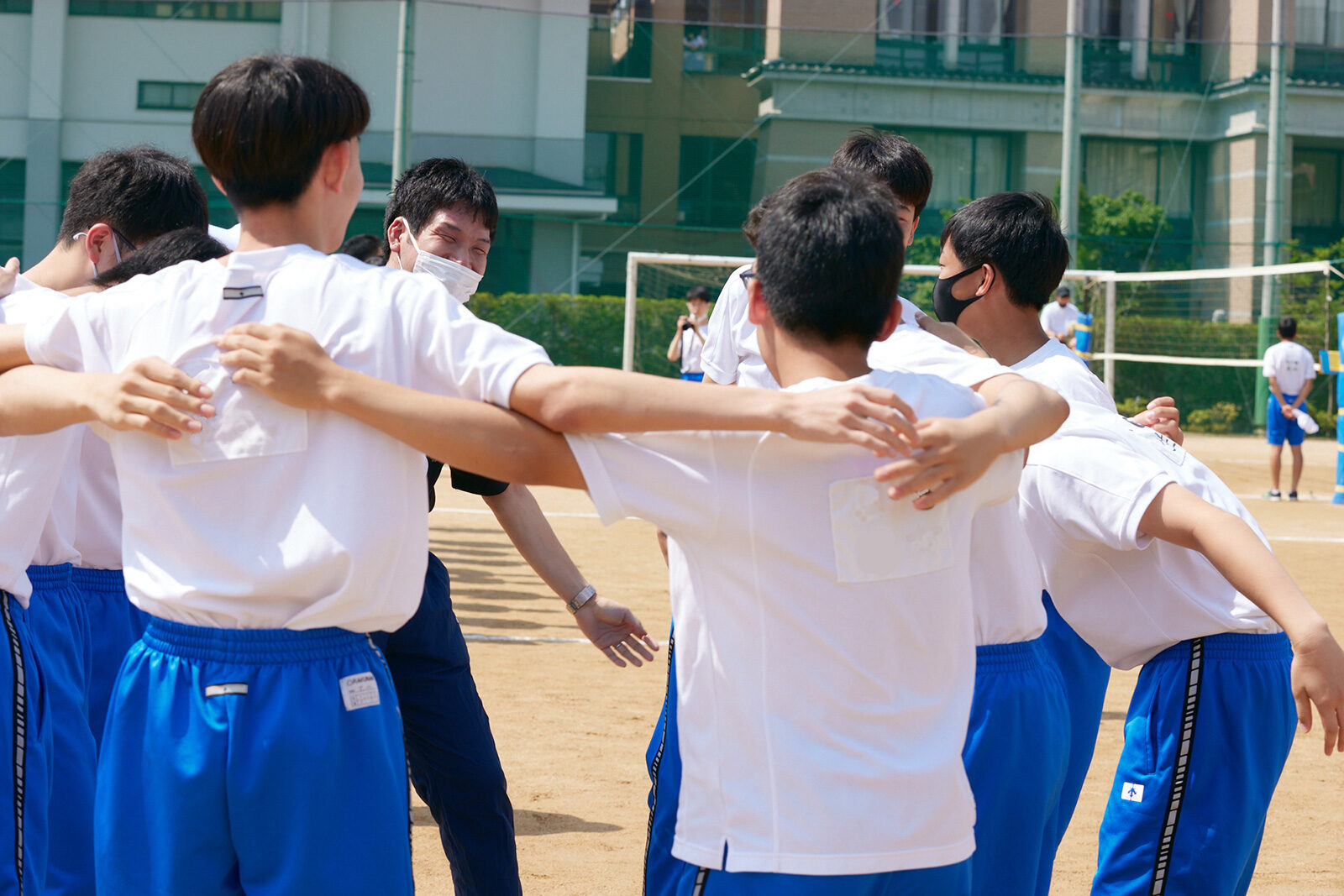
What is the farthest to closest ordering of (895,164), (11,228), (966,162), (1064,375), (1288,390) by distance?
(966,162) < (11,228) < (1288,390) < (895,164) < (1064,375)

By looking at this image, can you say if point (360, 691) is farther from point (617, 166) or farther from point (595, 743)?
point (617, 166)

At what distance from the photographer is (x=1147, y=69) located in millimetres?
28594

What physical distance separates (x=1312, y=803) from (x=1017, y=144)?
83.4ft

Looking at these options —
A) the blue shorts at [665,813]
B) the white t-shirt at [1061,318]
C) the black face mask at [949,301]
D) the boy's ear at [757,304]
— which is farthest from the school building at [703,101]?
the boy's ear at [757,304]

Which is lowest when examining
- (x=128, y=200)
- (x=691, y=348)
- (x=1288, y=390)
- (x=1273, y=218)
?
(x=128, y=200)

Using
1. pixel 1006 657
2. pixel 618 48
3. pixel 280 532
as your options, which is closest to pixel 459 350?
pixel 280 532

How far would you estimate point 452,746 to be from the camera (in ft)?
10.4

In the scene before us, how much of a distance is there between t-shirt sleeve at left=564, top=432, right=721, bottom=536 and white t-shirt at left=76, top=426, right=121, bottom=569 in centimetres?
145

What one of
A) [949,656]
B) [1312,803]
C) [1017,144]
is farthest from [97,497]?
[1017,144]

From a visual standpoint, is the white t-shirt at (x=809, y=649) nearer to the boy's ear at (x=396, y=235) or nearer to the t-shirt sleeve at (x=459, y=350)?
the t-shirt sleeve at (x=459, y=350)

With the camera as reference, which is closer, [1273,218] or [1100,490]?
[1100,490]

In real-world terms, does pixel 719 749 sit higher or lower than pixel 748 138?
lower

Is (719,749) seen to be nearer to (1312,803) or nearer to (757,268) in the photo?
(757,268)

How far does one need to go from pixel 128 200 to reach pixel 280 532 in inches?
60.7
